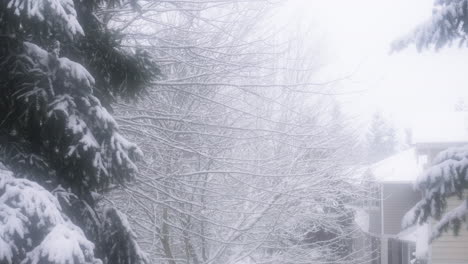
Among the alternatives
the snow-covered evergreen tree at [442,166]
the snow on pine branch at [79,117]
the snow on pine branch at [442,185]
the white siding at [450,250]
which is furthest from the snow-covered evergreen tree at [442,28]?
the white siding at [450,250]

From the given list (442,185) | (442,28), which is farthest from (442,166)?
(442,28)

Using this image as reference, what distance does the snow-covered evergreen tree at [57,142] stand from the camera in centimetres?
285

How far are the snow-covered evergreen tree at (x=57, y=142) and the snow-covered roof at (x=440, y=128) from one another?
12.1m

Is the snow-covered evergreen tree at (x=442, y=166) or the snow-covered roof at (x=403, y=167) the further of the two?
the snow-covered roof at (x=403, y=167)

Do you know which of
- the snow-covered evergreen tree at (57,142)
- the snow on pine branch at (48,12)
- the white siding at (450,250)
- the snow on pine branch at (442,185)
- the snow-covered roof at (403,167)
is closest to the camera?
the snow-covered evergreen tree at (57,142)

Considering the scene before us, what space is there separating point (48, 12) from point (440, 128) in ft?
53.3

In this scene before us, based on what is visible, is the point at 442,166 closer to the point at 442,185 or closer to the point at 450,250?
the point at 442,185

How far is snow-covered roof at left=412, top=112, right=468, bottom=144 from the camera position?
49.8 feet

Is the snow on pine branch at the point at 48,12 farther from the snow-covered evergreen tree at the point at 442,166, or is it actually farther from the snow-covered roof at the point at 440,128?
the snow-covered roof at the point at 440,128

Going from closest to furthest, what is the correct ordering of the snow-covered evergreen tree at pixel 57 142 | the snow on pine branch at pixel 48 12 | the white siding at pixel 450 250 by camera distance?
the snow-covered evergreen tree at pixel 57 142 → the snow on pine branch at pixel 48 12 → the white siding at pixel 450 250

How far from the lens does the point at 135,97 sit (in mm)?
4465

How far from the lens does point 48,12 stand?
10.5ft

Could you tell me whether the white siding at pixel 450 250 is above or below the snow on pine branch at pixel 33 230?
below

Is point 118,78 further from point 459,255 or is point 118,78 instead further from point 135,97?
point 459,255
